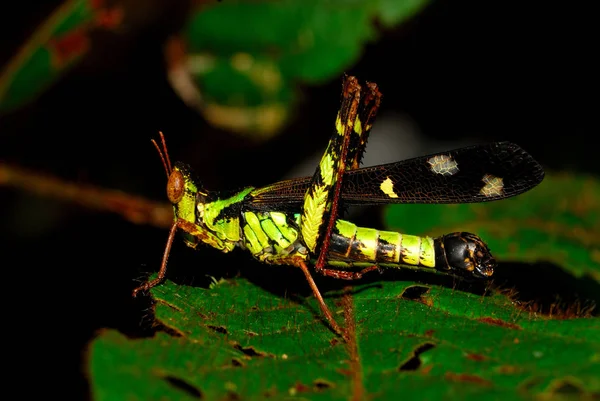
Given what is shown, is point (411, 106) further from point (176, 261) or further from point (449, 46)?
point (176, 261)

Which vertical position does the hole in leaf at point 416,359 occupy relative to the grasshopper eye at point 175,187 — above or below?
below

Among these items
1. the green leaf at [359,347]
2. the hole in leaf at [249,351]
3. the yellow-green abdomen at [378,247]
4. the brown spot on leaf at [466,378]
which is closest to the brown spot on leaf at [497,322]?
the green leaf at [359,347]

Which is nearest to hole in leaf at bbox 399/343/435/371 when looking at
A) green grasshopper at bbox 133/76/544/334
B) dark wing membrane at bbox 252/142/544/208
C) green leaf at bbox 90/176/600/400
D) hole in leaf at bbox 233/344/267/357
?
green leaf at bbox 90/176/600/400

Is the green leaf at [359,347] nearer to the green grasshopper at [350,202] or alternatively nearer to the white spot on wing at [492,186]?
the green grasshopper at [350,202]

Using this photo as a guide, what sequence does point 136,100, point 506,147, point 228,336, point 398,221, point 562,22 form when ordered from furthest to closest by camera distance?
point 562,22, point 136,100, point 398,221, point 506,147, point 228,336

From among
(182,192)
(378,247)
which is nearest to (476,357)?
(378,247)

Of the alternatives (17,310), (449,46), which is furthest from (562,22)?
(17,310)

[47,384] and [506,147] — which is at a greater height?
[506,147]
